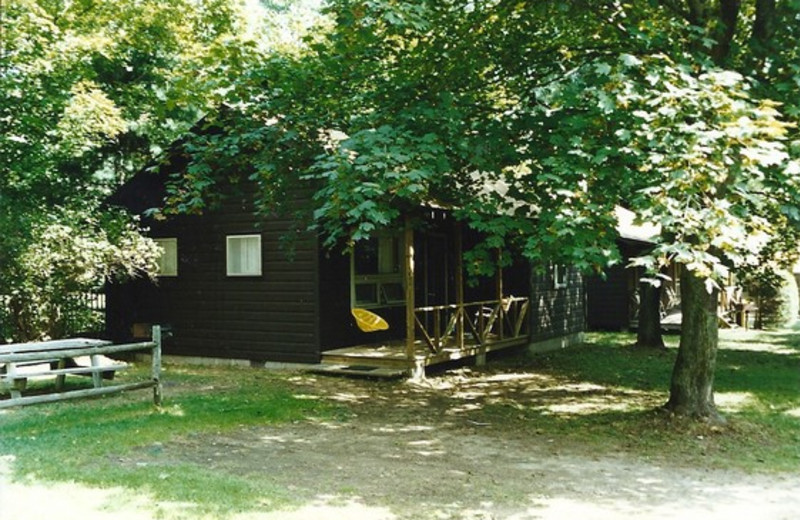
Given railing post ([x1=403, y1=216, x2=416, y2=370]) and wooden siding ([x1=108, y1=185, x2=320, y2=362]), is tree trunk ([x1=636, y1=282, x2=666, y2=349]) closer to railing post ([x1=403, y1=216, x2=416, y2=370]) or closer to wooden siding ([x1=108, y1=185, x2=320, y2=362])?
railing post ([x1=403, y1=216, x2=416, y2=370])

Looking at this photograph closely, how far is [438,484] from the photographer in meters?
6.56

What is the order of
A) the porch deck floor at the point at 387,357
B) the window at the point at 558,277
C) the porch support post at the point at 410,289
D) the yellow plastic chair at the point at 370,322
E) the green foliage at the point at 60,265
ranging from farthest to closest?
1. the window at the point at 558,277
2. the green foliage at the point at 60,265
3. the yellow plastic chair at the point at 370,322
4. the porch deck floor at the point at 387,357
5. the porch support post at the point at 410,289

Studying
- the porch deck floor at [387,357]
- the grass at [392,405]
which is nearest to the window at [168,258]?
the grass at [392,405]

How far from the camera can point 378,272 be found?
1486 cm

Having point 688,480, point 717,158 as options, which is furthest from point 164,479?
point 717,158

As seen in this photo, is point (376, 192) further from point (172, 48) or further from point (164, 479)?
point (172, 48)

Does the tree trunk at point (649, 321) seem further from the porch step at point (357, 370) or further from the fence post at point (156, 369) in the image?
the fence post at point (156, 369)

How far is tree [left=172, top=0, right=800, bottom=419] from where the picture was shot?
6402 millimetres

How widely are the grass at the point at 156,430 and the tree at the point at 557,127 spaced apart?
107 inches

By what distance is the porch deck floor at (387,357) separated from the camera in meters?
12.4

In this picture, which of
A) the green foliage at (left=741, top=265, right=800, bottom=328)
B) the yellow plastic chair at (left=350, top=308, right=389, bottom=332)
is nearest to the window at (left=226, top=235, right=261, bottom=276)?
the yellow plastic chair at (left=350, top=308, right=389, bottom=332)

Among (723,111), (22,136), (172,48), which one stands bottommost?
(723,111)

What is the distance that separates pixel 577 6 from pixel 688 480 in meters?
5.63

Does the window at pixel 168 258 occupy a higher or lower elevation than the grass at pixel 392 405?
higher
